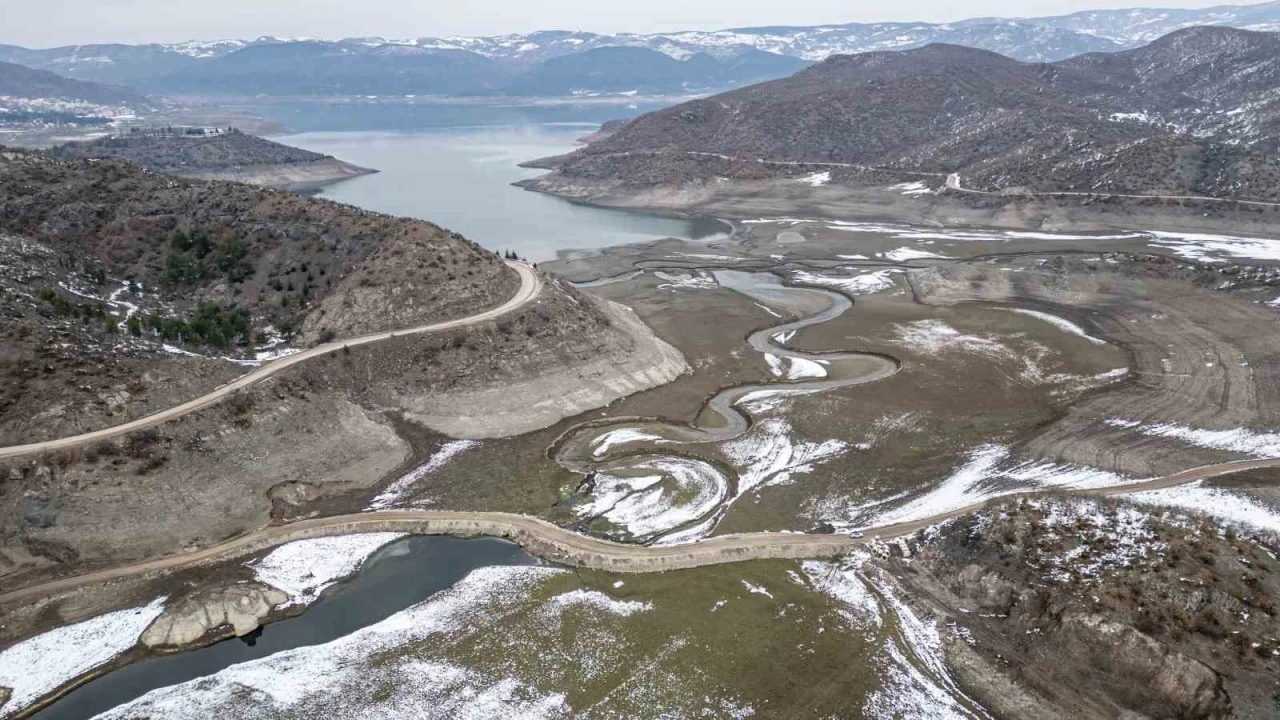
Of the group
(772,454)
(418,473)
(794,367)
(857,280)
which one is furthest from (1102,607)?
(857,280)

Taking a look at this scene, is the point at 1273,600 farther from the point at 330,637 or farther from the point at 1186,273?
the point at 1186,273

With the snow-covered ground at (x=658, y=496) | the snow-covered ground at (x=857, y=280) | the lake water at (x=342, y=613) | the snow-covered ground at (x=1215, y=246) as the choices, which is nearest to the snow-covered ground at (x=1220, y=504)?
the snow-covered ground at (x=658, y=496)

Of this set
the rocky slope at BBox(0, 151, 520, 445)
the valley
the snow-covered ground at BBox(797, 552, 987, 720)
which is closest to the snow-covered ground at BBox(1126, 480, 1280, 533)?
the valley

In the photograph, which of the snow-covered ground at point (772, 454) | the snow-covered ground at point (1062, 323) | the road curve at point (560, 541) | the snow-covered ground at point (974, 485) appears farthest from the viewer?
the snow-covered ground at point (1062, 323)

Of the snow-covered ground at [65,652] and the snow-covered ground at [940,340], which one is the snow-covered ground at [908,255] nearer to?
the snow-covered ground at [940,340]

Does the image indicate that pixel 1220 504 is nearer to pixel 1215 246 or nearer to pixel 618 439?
pixel 618 439
